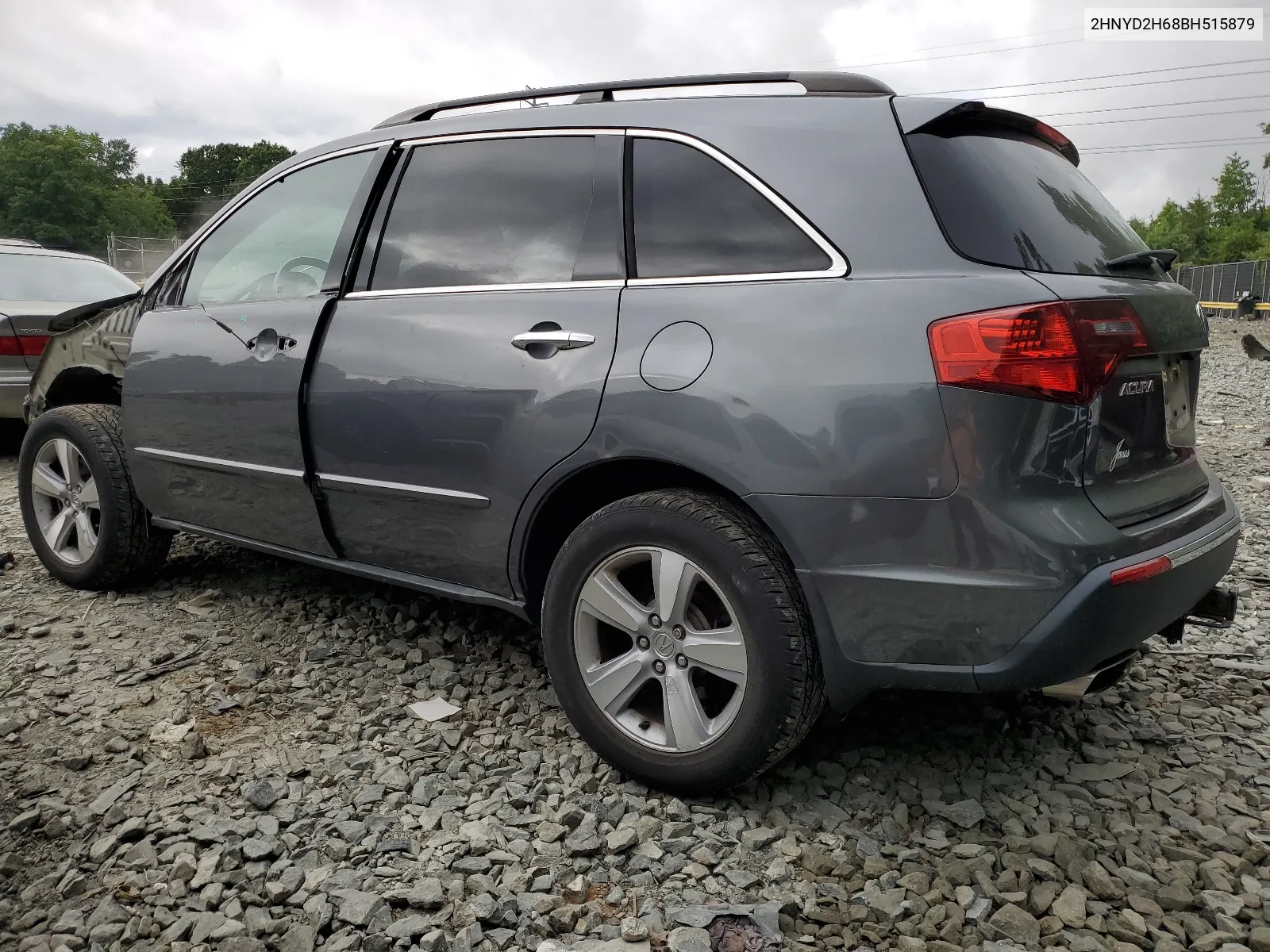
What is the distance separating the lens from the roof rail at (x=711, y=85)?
256 cm

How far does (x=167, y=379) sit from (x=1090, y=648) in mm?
3331

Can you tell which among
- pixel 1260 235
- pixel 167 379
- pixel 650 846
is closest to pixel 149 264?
pixel 167 379

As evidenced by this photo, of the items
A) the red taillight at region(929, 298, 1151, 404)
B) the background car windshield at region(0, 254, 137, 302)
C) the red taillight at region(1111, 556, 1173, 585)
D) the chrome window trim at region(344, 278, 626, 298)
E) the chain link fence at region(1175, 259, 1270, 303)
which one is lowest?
the red taillight at region(1111, 556, 1173, 585)

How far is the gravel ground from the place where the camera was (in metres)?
2.13

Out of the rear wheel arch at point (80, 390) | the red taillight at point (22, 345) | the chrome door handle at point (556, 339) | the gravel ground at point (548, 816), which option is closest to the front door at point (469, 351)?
the chrome door handle at point (556, 339)

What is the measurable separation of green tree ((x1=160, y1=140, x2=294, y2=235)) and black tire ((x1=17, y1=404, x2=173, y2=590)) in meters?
87.9

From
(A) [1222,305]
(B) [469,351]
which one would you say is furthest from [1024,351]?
(A) [1222,305]

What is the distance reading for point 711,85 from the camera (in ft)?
9.02

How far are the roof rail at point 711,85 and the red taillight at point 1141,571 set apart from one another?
1.31m

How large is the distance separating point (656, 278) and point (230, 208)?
219 centimetres

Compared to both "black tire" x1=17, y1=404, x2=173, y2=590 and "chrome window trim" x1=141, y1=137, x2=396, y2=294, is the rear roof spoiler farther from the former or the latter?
"black tire" x1=17, y1=404, x2=173, y2=590

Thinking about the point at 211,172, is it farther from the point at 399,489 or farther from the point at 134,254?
the point at 399,489

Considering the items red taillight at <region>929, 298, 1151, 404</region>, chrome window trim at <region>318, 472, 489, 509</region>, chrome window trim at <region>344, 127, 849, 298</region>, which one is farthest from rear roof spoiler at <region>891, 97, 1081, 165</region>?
chrome window trim at <region>318, 472, 489, 509</region>

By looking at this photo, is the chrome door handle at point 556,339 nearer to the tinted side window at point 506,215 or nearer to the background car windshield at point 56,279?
the tinted side window at point 506,215
